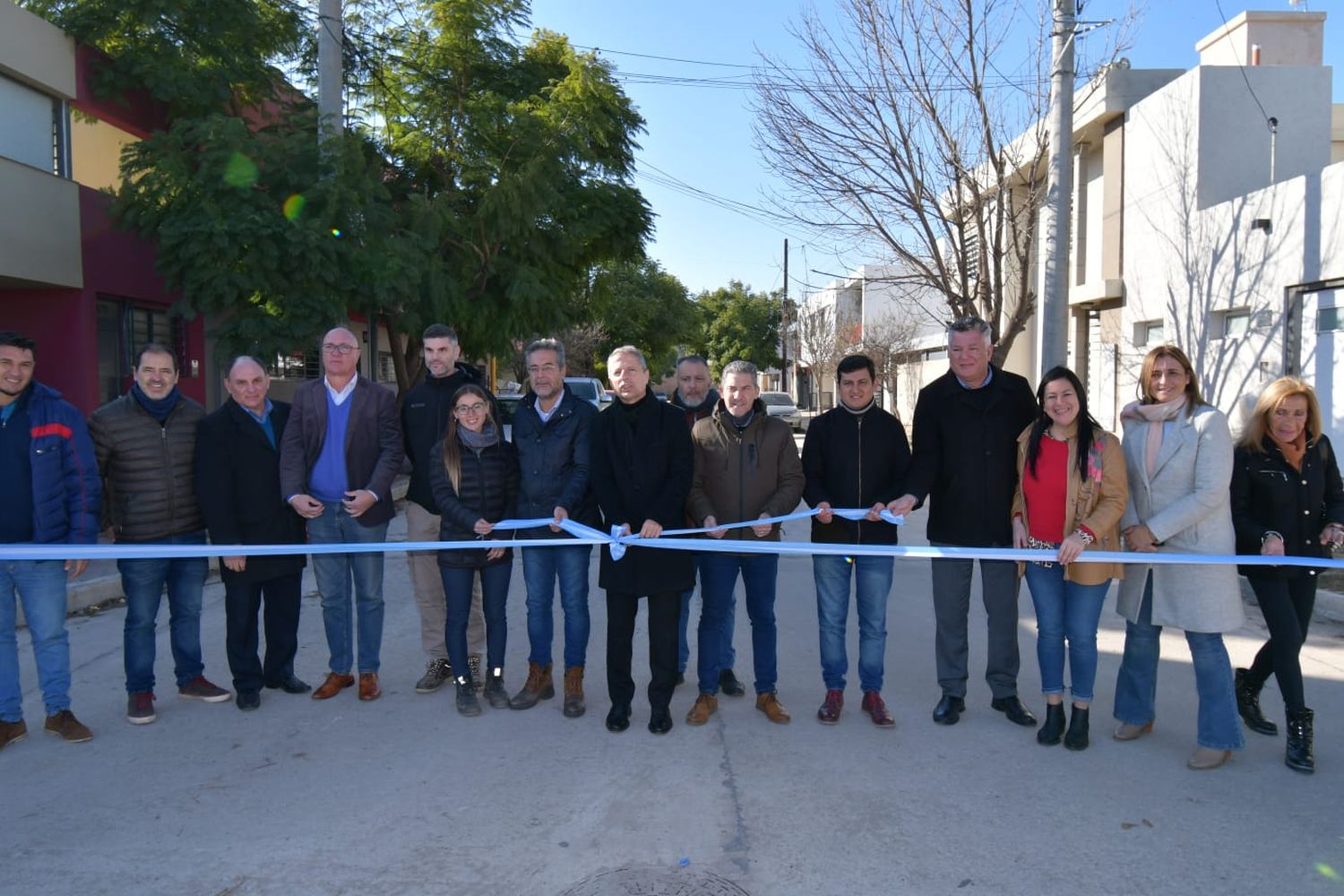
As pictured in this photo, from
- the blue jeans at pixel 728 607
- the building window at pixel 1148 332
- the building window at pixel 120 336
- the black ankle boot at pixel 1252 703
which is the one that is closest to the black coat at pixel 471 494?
the blue jeans at pixel 728 607

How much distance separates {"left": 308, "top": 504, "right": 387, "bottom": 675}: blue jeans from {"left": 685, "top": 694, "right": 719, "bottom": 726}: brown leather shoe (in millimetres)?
1888

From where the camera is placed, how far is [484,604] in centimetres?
564

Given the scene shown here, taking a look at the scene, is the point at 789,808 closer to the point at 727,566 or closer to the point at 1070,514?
the point at 727,566

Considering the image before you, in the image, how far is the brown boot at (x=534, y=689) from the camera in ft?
17.9

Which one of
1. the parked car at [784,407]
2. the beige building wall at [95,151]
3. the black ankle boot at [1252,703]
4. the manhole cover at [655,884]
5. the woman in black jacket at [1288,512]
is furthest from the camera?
the parked car at [784,407]

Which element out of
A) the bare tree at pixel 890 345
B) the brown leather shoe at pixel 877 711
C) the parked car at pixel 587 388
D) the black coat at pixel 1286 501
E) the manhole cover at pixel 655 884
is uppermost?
the bare tree at pixel 890 345

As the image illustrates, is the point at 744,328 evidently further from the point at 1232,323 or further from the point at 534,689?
the point at 534,689

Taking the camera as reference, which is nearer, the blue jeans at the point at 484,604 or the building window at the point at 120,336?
the blue jeans at the point at 484,604

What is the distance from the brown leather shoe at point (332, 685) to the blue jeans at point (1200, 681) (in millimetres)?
4319

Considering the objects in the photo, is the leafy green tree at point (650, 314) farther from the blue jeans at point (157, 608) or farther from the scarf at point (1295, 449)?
the scarf at point (1295, 449)

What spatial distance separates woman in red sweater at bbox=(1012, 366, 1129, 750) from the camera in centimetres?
472

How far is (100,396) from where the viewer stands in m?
14.4

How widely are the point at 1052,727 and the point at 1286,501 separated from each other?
156 centimetres

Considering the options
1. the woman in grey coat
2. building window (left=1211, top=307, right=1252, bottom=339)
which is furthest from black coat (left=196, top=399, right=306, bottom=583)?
building window (left=1211, top=307, right=1252, bottom=339)
